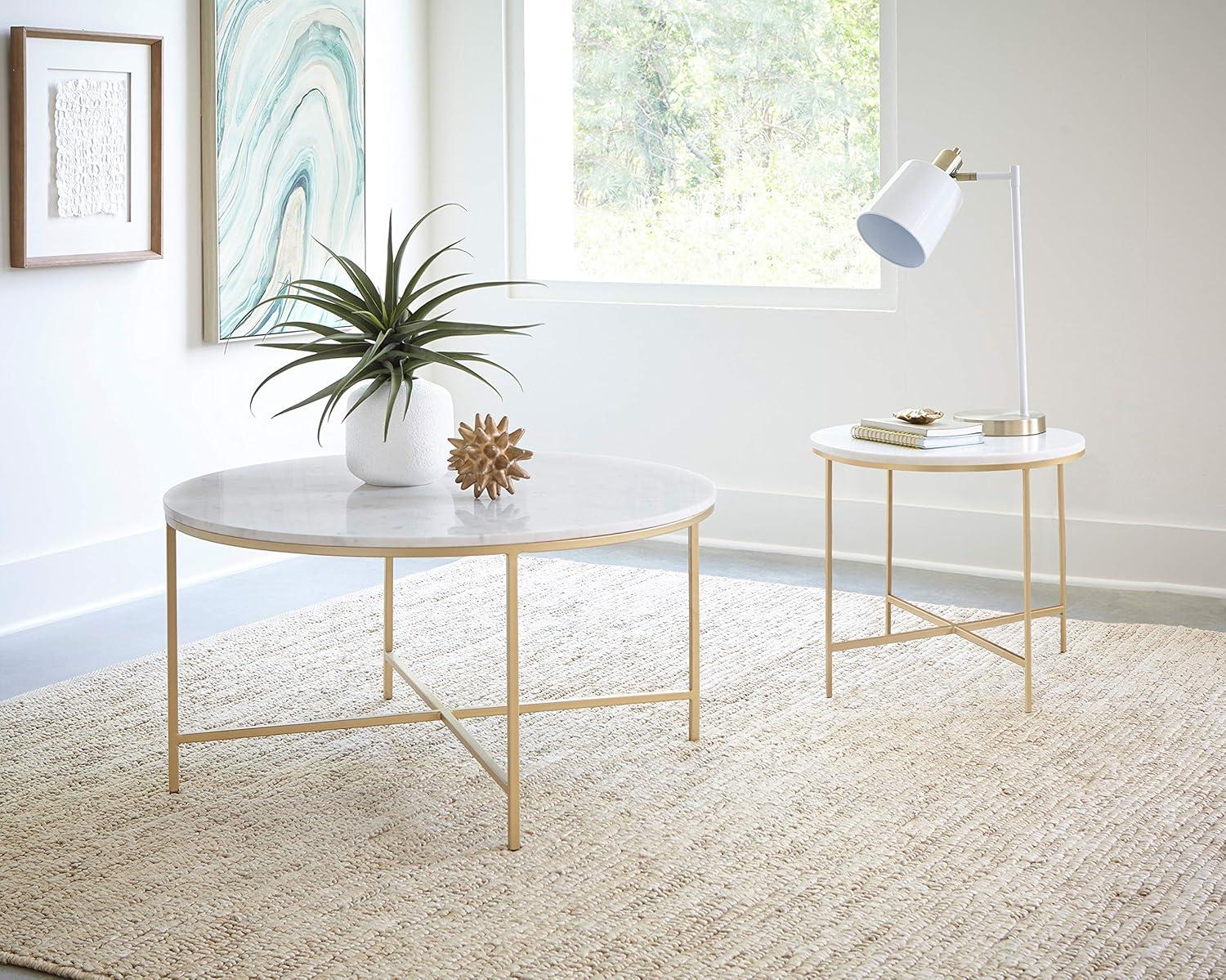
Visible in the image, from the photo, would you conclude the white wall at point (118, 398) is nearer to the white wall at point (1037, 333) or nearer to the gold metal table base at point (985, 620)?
the white wall at point (1037, 333)

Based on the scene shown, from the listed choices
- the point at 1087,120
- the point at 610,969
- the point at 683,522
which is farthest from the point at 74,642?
the point at 1087,120

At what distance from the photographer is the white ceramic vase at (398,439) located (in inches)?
110

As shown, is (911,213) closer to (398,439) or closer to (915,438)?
(915,438)

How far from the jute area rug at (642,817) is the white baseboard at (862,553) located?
592 mm

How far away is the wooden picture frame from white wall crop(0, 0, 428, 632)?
45mm

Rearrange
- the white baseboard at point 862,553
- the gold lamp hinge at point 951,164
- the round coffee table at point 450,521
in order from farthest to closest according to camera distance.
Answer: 1. the white baseboard at point 862,553
2. the gold lamp hinge at point 951,164
3. the round coffee table at point 450,521

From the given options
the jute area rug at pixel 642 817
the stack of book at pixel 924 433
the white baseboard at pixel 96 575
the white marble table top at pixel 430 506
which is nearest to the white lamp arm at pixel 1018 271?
the stack of book at pixel 924 433

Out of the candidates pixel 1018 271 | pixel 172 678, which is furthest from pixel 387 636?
pixel 1018 271

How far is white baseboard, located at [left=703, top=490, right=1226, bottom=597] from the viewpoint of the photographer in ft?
14.5

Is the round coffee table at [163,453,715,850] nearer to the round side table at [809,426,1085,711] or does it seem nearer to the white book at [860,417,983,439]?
the round side table at [809,426,1085,711]

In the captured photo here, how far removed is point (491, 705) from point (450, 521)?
914mm

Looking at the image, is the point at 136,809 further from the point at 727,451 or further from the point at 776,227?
the point at 776,227

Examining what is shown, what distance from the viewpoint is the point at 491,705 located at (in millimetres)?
3305

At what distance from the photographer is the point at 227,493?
2.77 meters
